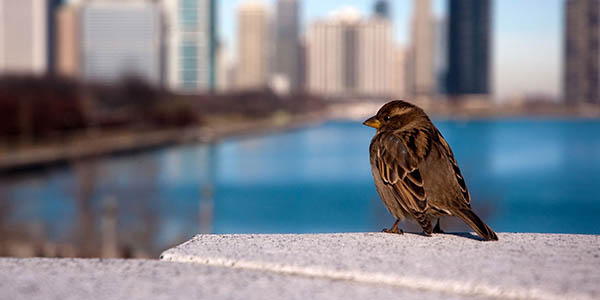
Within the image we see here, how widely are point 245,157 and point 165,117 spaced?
35.2 m

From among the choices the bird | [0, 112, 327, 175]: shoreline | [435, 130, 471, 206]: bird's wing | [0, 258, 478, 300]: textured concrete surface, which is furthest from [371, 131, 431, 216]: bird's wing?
[0, 112, 327, 175]: shoreline

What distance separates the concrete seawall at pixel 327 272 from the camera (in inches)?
141

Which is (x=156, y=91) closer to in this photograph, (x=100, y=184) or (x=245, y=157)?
(x=245, y=157)

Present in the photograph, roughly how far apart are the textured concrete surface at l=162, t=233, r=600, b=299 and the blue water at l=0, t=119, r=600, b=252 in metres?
25.3

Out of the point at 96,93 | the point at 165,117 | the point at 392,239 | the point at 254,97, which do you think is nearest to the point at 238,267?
Result: the point at 392,239

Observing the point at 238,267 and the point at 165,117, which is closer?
the point at 238,267

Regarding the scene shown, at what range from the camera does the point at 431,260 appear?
4.20 meters

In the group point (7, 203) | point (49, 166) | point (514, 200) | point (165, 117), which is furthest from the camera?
point (165, 117)

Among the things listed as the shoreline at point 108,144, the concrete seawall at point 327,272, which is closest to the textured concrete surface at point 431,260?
the concrete seawall at point 327,272

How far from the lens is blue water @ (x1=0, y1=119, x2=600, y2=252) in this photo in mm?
36594

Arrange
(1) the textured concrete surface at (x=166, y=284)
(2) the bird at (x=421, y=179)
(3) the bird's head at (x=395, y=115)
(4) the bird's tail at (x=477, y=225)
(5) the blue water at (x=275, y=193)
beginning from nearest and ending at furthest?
(1) the textured concrete surface at (x=166, y=284), (4) the bird's tail at (x=477, y=225), (2) the bird at (x=421, y=179), (3) the bird's head at (x=395, y=115), (5) the blue water at (x=275, y=193)

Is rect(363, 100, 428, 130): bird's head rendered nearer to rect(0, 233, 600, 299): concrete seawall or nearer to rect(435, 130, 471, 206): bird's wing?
rect(435, 130, 471, 206): bird's wing

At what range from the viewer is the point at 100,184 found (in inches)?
2089

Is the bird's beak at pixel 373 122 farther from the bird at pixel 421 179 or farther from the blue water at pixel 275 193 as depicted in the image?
the blue water at pixel 275 193
